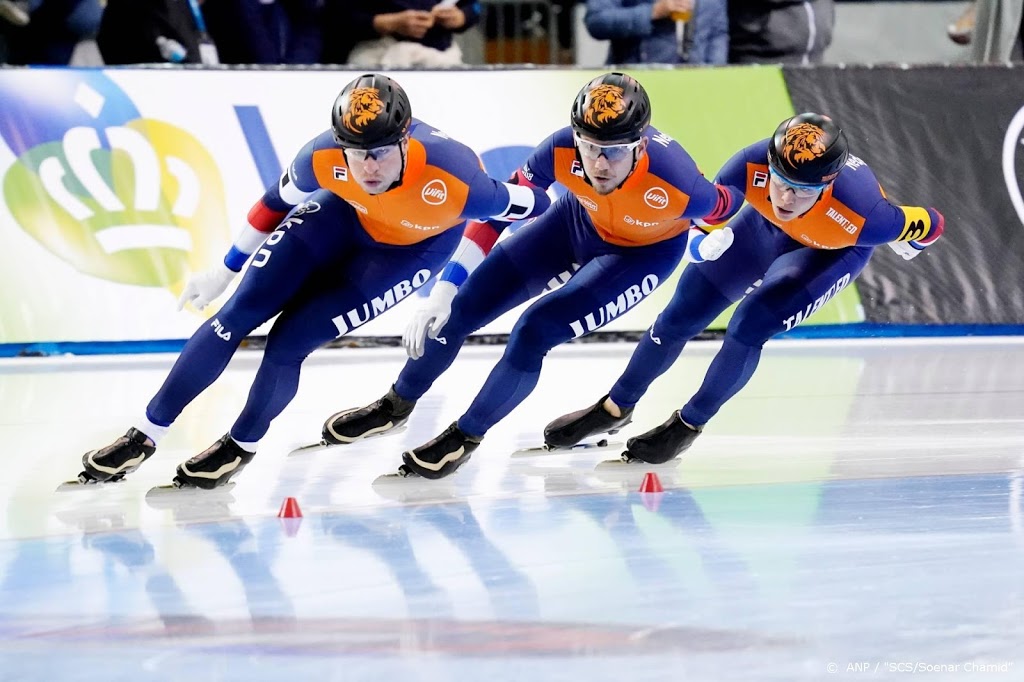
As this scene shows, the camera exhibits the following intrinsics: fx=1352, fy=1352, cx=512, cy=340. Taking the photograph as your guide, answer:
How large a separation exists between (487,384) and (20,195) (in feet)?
13.4

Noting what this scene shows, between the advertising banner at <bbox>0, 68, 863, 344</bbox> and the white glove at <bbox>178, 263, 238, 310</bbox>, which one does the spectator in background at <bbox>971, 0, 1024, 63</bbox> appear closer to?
the advertising banner at <bbox>0, 68, 863, 344</bbox>

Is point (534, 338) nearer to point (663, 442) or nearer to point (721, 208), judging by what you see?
point (663, 442)

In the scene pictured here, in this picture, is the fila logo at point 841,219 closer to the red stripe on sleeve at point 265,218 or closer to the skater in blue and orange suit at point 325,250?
the skater in blue and orange suit at point 325,250

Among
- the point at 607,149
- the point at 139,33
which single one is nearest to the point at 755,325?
the point at 607,149

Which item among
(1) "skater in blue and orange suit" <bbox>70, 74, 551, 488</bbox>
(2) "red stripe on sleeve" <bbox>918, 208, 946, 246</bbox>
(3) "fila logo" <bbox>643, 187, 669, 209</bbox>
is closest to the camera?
(1) "skater in blue and orange suit" <bbox>70, 74, 551, 488</bbox>

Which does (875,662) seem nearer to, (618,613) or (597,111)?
(618,613)

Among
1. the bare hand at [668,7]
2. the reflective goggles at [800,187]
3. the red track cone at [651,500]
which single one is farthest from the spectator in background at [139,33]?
the red track cone at [651,500]

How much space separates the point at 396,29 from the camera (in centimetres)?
874

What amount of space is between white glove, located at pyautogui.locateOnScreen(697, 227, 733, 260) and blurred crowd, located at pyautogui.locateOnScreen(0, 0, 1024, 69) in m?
3.67

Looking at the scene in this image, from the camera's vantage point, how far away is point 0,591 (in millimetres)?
3629

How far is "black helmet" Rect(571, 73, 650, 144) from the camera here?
4.92 m

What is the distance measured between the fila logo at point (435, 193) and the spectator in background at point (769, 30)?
189 inches

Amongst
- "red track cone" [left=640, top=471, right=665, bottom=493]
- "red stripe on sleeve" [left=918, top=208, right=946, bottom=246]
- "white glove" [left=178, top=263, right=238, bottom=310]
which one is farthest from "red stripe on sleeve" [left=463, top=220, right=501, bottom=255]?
"red stripe on sleeve" [left=918, top=208, right=946, bottom=246]

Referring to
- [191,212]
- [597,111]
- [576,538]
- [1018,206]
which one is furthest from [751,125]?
[576,538]
